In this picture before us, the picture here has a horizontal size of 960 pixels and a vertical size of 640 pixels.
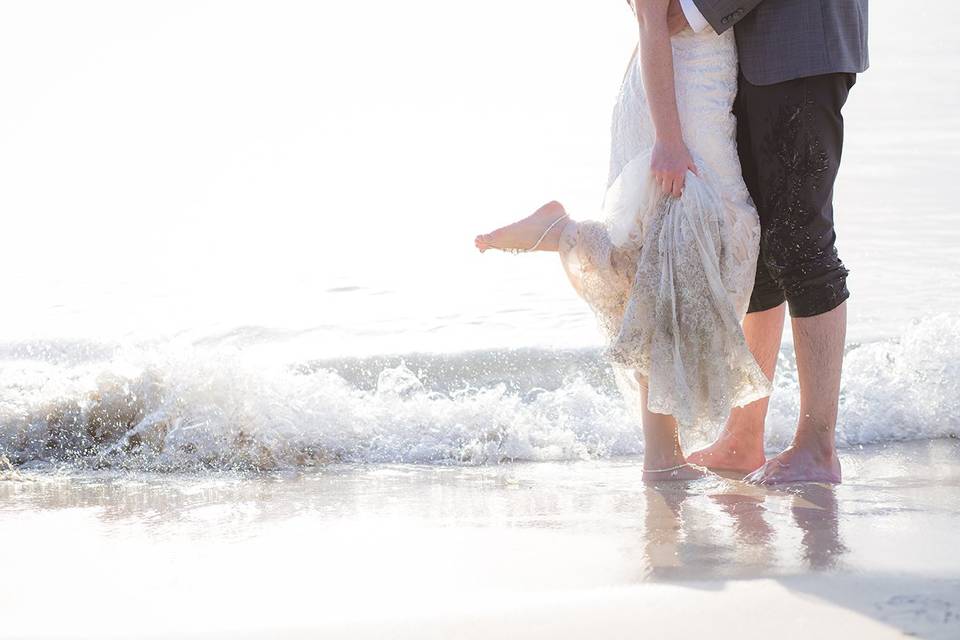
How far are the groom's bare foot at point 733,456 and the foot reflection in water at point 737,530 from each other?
20cm

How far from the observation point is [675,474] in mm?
3062

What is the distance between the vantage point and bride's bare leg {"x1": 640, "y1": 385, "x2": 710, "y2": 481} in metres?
3.06

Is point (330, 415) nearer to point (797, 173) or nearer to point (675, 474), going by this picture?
point (675, 474)

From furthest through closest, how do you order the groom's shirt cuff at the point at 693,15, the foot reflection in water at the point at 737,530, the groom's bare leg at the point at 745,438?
1. the groom's bare leg at the point at 745,438
2. the groom's shirt cuff at the point at 693,15
3. the foot reflection in water at the point at 737,530

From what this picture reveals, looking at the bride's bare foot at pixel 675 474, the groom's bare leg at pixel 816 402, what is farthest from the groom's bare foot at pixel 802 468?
the bride's bare foot at pixel 675 474

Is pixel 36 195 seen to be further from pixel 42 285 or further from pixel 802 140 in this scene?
pixel 802 140

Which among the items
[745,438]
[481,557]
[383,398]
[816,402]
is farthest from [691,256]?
[383,398]

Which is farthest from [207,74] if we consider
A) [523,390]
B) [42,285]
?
[523,390]

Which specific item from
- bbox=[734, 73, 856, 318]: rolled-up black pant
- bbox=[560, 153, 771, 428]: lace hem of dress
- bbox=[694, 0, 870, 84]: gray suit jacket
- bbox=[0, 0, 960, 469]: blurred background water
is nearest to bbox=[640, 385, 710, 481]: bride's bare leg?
bbox=[560, 153, 771, 428]: lace hem of dress

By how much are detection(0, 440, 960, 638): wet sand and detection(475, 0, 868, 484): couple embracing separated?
33cm

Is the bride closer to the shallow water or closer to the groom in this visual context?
the groom

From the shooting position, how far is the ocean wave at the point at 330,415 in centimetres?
356

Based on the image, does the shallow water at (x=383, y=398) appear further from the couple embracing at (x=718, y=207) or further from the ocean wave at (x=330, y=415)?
the couple embracing at (x=718, y=207)

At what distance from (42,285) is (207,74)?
1051 centimetres
